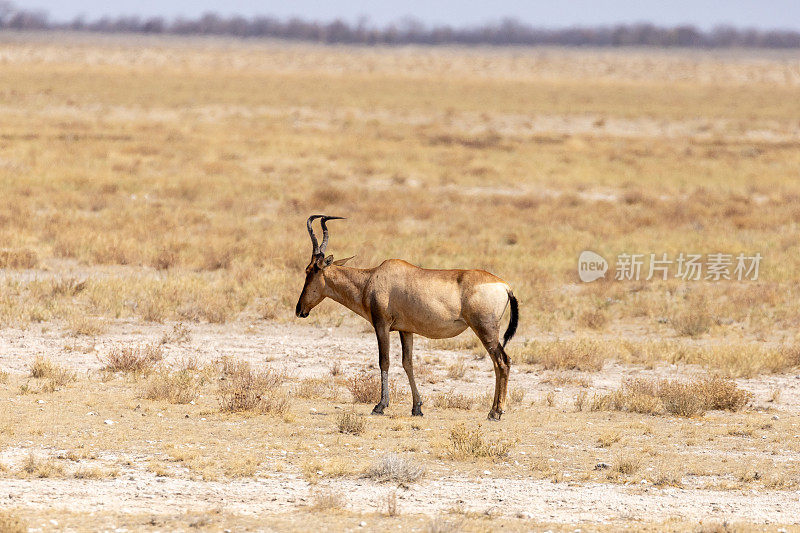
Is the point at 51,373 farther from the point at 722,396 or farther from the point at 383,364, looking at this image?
the point at 722,396

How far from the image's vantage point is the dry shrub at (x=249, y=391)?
10.1 m

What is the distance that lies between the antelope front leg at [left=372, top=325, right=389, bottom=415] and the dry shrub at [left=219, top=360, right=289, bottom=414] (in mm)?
956

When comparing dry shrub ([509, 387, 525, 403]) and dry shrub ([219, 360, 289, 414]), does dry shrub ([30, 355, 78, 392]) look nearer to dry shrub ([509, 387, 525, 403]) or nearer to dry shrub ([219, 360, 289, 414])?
dry shrub ([219, 360, 289, 414])

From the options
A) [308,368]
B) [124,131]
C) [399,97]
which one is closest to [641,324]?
[308,368]

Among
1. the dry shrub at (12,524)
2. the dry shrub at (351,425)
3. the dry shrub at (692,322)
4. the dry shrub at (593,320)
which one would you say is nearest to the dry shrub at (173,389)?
the dry shrub at (351,425)

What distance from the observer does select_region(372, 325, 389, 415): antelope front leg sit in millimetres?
10188

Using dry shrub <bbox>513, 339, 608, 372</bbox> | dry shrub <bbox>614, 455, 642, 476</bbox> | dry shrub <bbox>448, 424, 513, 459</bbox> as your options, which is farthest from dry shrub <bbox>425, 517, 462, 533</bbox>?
dry shrub <bbox>513, 339, 608, 372</bbox>

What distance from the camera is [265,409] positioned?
1012 centimetres

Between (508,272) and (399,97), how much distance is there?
5355cm

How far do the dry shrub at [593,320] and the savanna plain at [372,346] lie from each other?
0.16ft

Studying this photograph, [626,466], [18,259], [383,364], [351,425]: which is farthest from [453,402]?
[18,259]

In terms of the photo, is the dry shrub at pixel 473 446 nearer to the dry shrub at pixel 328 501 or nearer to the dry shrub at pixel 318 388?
the dry shrub at pixel 328 501

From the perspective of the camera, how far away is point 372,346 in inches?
546

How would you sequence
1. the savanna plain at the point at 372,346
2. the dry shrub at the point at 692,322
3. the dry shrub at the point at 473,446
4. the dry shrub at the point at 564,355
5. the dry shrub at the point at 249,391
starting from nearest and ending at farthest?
1. the savanna plain at the point at 372,346
2. the dry shrub at the point at 473,446
3. the dry shrub at the point at 249,391
4. the dry shrub at the point at 564,355
5. the dry shrub at the point at 692,322
